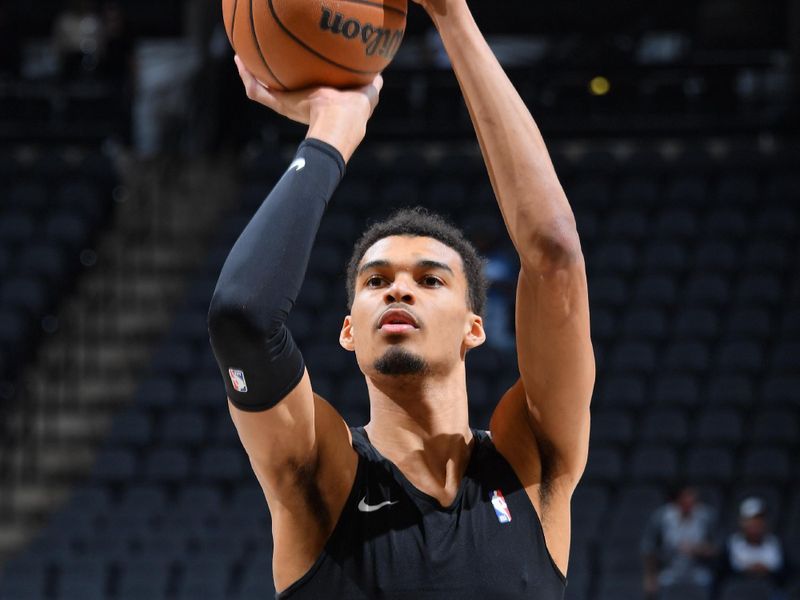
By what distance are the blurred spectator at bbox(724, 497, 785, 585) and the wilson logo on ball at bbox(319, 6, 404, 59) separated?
6731 millimetres

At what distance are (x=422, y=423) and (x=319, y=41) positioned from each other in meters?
0.70

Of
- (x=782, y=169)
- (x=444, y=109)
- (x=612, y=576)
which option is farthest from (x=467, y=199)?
(x=612, y=576)

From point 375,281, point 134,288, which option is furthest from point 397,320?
point 134,288

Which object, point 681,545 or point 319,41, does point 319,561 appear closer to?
point 319,41

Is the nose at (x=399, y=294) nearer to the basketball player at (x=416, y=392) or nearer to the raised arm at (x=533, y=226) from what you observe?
the basketball player at (x=416, y=392)

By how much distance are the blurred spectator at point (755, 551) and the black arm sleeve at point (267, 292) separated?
6898 millimetres

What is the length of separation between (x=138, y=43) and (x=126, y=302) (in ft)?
12.7

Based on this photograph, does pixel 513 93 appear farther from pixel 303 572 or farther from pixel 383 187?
pixel 383 187

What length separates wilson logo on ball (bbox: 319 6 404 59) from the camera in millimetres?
2291

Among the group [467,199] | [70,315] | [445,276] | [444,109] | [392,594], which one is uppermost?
[444,109]

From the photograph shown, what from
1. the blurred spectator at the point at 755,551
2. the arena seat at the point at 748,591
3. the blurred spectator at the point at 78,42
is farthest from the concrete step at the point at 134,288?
the arena seat at the point at 748,591

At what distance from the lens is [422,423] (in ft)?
7.97

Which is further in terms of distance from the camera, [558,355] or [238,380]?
[558,355]

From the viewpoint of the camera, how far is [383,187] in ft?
40.9
